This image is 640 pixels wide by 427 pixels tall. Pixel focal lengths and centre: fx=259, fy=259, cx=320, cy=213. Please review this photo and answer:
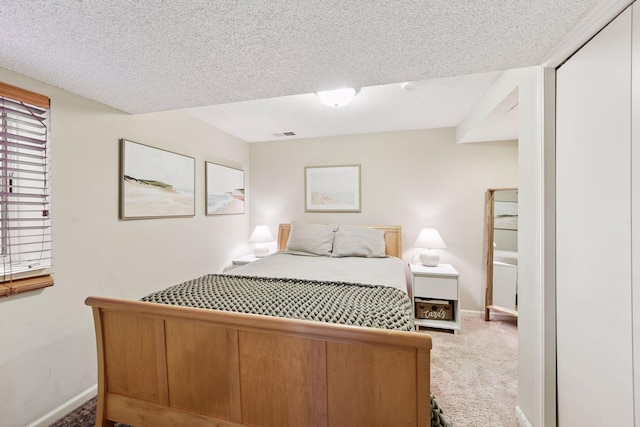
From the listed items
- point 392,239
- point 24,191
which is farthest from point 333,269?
point 24,191

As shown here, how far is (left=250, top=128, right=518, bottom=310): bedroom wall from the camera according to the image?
309cm

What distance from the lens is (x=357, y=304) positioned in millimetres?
1485

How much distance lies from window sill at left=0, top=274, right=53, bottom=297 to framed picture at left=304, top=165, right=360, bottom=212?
8.62 feet

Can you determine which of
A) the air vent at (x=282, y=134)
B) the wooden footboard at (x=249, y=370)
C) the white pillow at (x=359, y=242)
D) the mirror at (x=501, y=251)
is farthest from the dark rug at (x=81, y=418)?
the mirror at (x=501, y=251)

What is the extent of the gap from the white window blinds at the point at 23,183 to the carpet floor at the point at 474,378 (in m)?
1.05

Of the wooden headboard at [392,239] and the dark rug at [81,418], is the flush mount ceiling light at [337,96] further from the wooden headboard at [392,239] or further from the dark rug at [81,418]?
the dark rug at [81,418]

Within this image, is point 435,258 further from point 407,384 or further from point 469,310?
point 407,384

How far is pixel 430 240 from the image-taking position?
2924 millimetres

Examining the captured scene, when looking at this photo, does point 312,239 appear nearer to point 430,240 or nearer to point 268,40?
point 430,240

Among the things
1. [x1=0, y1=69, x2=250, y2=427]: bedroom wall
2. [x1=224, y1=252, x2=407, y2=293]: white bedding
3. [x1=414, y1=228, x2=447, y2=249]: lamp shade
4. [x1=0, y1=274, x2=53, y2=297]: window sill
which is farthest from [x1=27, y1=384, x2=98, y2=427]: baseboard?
[x1=414, y1=228, x2=447, y2=249]: lamp shade

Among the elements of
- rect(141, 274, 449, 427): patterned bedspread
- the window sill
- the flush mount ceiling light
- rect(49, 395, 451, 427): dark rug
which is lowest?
rect(49, 395, 451, 427): dark rug

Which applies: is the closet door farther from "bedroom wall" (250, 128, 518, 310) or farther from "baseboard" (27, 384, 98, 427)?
"baseboard" (27, 384, 98, 427)

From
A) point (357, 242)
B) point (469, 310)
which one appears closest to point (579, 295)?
point (357, 242)

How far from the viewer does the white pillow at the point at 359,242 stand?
2945mm
